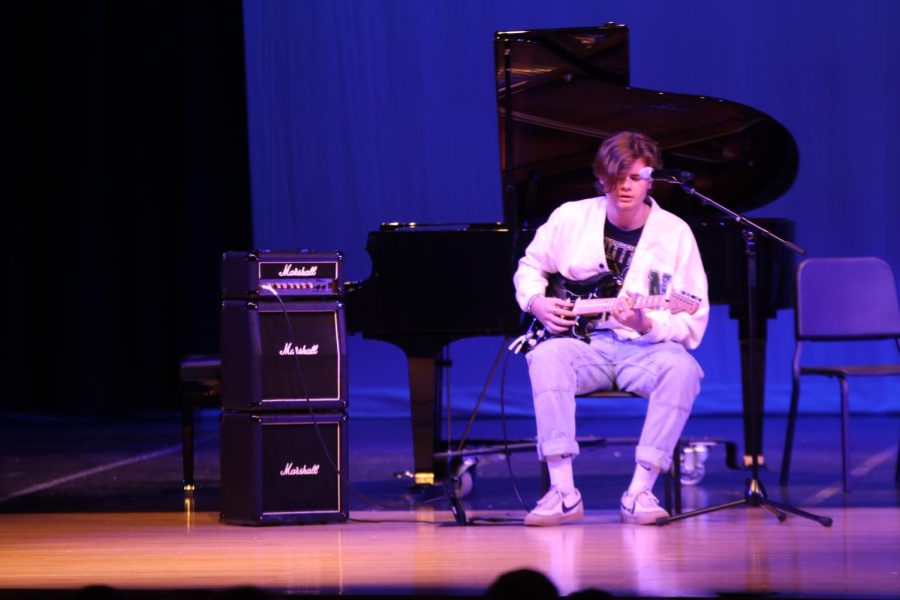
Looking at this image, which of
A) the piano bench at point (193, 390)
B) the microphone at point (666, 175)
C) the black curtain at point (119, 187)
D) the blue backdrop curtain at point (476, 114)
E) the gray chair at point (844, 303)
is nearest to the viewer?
the microphone at point (666, 175)

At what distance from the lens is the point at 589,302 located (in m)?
4.30

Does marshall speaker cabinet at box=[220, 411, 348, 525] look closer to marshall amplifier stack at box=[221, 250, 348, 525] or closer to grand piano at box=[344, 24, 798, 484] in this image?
marshall amplifier stack at box=[221, 250, 348, 525]

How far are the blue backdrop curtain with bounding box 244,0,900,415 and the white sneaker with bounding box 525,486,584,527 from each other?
414cm

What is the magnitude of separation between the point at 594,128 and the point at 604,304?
3.90 ft

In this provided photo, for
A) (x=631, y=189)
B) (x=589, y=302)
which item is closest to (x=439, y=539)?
(x=589, y=302)

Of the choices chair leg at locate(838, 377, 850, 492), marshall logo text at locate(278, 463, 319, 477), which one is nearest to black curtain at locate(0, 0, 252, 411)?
marshall logo text at locate(278, 463, 319, 477)

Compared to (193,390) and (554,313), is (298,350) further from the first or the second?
(193,390)

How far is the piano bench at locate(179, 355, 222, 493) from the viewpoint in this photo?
202 inches

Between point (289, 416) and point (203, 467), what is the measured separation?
190cm

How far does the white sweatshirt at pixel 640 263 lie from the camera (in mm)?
4309

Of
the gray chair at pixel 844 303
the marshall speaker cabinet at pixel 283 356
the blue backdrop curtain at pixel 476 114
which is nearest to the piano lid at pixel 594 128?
the gray chair at pixel 844 303

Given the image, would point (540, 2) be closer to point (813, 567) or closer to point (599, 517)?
point (599, 517)

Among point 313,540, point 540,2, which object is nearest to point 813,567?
point 313,540

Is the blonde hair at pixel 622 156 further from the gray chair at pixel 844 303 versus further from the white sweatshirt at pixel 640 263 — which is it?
the gray chair at pixel 844 303
